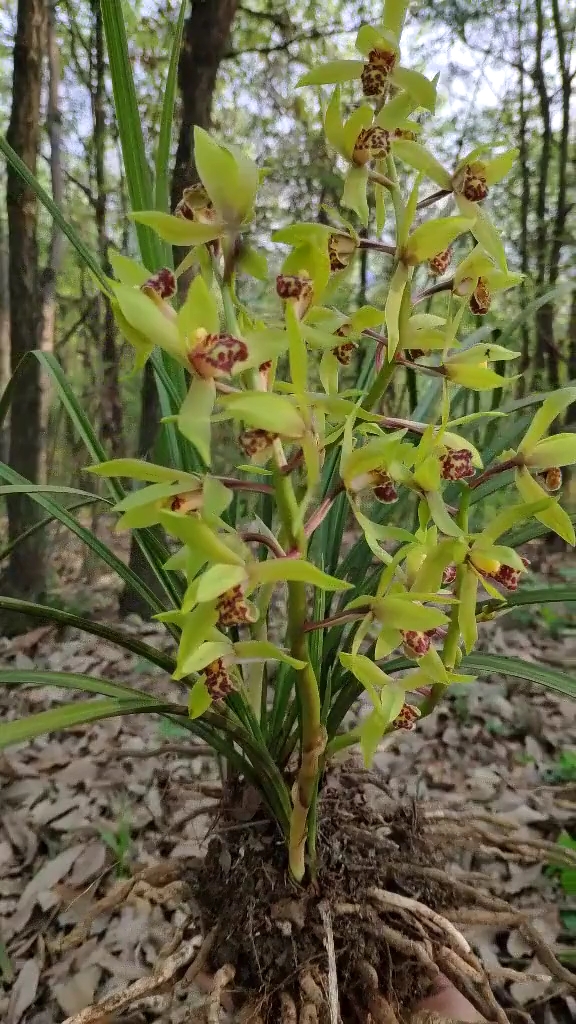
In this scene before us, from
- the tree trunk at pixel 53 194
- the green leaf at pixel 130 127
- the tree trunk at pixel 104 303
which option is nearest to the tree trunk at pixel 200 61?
the tree trunk at pixel 53 194

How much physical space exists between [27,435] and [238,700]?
1.85 meters

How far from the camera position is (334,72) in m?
0.56

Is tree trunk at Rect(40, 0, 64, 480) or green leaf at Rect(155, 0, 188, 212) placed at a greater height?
tree trunk at Rect(40, 0, 64, 480)

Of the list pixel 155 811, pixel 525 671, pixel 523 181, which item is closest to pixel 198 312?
pixel 525 671

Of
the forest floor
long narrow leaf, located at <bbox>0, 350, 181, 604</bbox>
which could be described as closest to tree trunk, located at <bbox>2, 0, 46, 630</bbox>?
the forest floor

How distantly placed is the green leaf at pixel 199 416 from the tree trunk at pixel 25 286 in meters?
1.55

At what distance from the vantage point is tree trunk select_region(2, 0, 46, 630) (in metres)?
1.93

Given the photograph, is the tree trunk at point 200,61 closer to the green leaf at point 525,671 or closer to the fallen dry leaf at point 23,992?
the fallen dry leaf at point 23,992

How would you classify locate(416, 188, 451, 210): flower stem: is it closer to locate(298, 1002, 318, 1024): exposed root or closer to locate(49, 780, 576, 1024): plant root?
locate(49, 780, 576, 1024): plant root

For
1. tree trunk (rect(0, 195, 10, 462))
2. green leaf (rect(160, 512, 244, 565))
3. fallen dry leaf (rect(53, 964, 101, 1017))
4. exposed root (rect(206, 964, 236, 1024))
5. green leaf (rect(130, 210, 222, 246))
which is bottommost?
fallen dry leaf (rect(53, 964, 101, 1017))

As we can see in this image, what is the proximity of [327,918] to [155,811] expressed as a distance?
90 centimetres

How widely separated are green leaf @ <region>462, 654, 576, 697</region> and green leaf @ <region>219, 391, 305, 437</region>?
41 centimetres

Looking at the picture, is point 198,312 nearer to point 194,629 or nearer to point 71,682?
point 194,629

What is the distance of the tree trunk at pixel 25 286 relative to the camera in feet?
6.33
